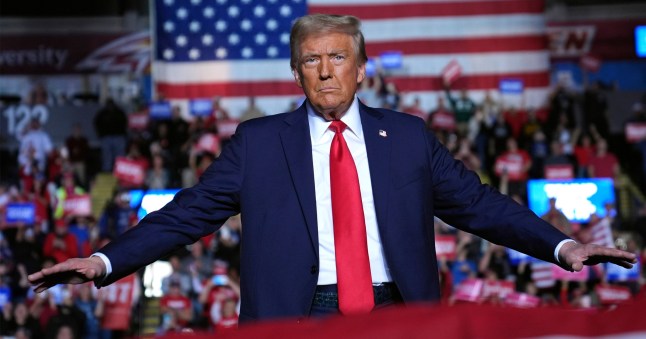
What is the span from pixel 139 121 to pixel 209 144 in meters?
1.98

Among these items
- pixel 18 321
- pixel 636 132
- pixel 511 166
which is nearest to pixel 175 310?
pixel 18 321

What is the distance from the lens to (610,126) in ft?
60.8

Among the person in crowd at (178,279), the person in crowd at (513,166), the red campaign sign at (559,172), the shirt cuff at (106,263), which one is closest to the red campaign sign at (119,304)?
the person in crowd at (178,279)

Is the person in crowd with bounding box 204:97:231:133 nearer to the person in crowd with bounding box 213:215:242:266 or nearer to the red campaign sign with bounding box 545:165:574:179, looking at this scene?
the person in crowd with bounding box 213:215:242:266

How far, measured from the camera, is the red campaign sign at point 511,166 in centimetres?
1450

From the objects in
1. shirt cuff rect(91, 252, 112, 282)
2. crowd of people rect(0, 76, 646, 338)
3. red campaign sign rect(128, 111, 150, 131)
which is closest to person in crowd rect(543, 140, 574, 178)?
crowd of people rect(0, 76, 646, 338)

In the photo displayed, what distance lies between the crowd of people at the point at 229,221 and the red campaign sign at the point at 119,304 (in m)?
0.01

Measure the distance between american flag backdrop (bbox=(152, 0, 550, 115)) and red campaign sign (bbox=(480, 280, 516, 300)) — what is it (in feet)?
28.6

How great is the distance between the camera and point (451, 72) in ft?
64.2

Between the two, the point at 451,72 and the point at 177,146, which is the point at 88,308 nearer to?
the point at 177,146

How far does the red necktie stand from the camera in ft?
10.1

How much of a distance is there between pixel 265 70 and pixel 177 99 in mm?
1508

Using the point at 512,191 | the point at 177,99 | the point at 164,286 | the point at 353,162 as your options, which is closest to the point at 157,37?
the point at 177,99

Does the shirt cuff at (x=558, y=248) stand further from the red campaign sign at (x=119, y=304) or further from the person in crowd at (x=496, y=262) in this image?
the person in crowd at (x=496, y=262)
